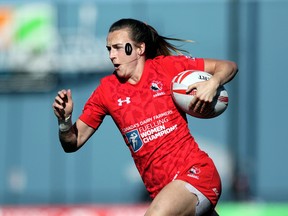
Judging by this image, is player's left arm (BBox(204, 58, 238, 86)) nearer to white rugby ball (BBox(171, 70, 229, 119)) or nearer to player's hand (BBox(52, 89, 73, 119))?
white rugby ball (BBox(171, 70, 229, 119))

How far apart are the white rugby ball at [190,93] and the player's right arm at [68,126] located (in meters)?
0.71

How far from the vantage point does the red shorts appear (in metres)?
6.21

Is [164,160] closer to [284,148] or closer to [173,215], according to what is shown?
[173,215]

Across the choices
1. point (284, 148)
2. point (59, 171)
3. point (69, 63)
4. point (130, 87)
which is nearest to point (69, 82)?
point (69, 63)

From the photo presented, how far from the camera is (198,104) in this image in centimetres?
610

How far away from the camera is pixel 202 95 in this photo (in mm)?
6023

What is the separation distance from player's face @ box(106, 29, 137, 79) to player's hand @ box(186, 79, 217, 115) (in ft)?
1.70

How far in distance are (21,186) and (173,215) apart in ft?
48.6

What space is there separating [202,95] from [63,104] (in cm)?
99

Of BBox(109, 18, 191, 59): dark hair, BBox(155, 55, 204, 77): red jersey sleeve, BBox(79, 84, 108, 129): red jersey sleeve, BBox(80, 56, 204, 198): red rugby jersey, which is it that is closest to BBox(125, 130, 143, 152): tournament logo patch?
BBox(80, 56, 204, 198): red rugby jersey

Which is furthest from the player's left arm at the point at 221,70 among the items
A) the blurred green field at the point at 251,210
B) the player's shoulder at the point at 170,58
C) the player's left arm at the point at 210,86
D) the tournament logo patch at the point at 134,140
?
the blurred green field at the point at 251,210

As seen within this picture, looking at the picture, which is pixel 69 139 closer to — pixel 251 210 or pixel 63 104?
pixel 63 104

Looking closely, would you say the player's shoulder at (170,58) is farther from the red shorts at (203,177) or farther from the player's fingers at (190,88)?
the red shorts at (203,177)

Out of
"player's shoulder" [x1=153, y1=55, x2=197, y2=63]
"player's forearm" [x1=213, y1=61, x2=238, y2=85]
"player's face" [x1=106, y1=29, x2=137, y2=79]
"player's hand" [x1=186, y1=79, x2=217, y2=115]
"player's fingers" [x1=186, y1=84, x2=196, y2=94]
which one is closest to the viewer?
"player's hand" [x1=186, y1=79, x2=217, y2=115]
